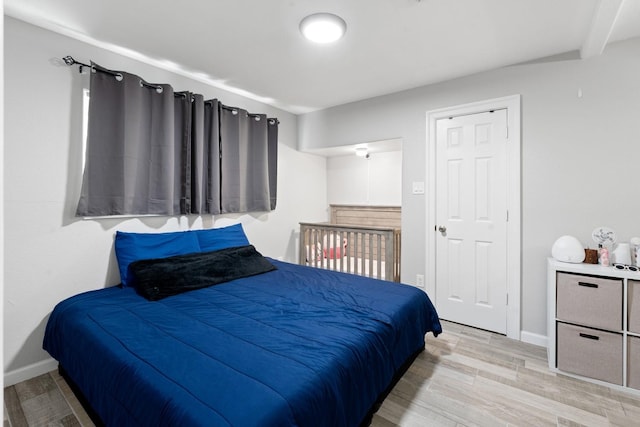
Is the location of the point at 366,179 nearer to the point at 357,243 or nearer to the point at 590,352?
the point at 357,243

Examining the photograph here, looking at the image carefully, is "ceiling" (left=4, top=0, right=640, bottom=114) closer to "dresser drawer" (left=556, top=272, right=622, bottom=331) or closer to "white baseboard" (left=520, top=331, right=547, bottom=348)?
"dresser drawer" (left=556, top=272, right=622, bottom=331)

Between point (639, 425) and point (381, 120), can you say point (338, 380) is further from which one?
point (381, 120)


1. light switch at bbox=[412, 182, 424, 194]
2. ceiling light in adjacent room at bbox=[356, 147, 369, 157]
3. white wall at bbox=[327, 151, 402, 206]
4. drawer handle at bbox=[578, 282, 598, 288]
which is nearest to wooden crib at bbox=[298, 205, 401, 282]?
white wall at bbox=[327, 151, 402, 206]

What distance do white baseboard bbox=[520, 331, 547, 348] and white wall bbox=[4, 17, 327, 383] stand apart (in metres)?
3.49

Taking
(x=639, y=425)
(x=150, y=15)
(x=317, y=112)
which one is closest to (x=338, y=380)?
(x=639, y=425)

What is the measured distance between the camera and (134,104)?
2.56m

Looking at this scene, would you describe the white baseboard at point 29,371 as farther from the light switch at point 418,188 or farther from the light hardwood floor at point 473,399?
the light switch at point 418,188

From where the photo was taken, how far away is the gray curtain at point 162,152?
2410 mm

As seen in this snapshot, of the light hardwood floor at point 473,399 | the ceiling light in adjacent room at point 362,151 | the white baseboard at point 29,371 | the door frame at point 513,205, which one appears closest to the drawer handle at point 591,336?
the light hardwood floor at point 473,399

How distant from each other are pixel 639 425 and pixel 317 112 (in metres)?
3.91

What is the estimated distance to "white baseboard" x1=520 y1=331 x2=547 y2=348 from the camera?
2643 mm

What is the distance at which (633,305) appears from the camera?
80.7 inches

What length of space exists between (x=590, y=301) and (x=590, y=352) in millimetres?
349

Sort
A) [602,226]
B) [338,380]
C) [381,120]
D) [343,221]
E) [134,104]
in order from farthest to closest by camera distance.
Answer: [343,221]
[381,120]
[134,104]
[602,226]
[338,380]
